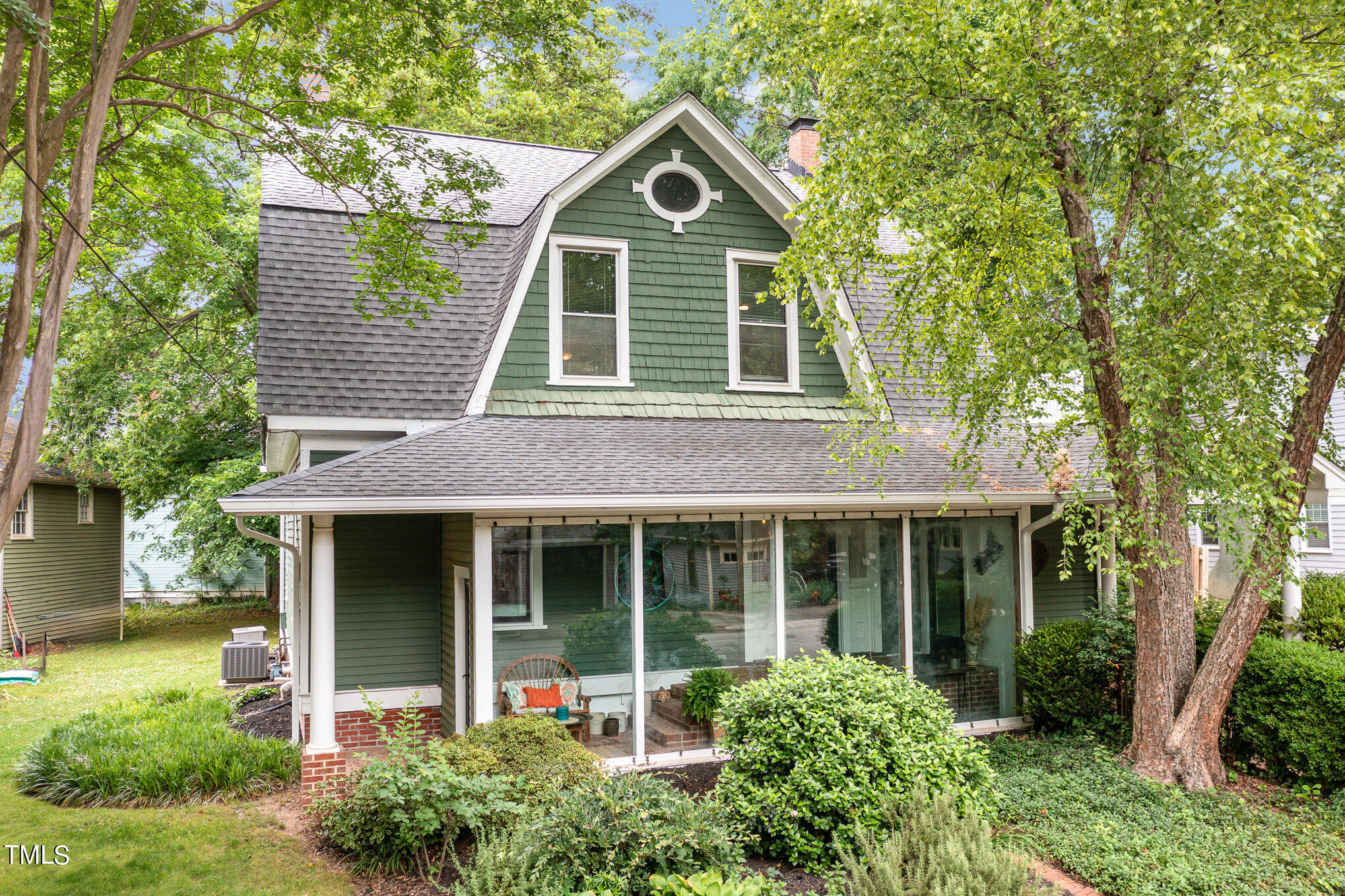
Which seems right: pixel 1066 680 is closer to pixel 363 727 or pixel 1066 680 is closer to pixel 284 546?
pixel 363 727

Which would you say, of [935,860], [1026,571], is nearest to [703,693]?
[935,860]

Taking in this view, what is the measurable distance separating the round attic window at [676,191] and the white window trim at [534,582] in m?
4.08

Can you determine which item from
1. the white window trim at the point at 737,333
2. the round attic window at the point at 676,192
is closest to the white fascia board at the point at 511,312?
the round attic window at the point at 676,192

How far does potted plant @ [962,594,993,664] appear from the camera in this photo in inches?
380

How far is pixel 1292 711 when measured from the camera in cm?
762

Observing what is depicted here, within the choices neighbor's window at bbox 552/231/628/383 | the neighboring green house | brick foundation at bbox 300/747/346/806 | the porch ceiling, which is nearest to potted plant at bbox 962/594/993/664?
the porch ceiling

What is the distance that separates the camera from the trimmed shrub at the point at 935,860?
4809 mm

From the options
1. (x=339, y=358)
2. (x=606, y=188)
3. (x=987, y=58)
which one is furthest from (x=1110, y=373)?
(x=339, y=358)

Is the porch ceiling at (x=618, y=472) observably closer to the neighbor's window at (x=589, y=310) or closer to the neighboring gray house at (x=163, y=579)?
the neighbor's window at (x=589, y=310)

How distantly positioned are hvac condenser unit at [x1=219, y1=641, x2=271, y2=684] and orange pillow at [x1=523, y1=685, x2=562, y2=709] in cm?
737

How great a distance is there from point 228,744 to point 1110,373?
8.70m

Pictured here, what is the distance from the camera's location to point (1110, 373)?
7.75 meters

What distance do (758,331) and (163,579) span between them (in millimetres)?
23169

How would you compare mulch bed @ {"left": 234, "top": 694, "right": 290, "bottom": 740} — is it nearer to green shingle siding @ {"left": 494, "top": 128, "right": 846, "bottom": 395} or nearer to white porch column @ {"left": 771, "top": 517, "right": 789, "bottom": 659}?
green shingle siding @ {"left": 494, "top": 128, "right": 846, "bottom": 395}
